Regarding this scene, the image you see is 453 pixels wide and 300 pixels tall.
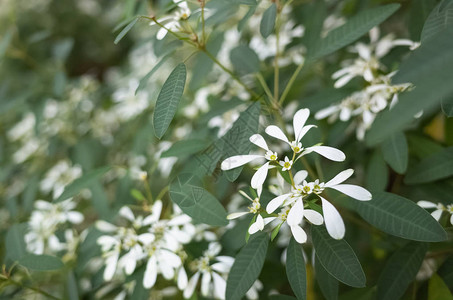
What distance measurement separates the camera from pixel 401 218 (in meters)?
0.63

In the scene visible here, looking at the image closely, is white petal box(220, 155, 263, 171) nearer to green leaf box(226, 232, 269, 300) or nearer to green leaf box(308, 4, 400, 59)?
green leaf box(226, 232, 269, 300)

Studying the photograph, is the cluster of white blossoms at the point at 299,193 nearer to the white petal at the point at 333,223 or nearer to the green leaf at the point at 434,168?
the white petal at the point at 333,223

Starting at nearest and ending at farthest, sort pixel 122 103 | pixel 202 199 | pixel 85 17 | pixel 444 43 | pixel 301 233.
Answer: pixel 444 43, pixel 301 233, pixel 202 199, pixel 122 103, pixel 85 17

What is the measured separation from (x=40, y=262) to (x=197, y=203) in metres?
0.42

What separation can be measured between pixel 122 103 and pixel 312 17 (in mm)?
865

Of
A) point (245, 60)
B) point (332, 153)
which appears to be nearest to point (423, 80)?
point (332, 153)

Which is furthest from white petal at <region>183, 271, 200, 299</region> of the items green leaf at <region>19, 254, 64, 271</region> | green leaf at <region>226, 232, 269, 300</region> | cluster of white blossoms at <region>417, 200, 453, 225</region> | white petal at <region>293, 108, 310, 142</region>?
cluster of white blossoms at <region>417, 200, 453, 225</region>

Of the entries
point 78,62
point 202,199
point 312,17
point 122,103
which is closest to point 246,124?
point 202,199

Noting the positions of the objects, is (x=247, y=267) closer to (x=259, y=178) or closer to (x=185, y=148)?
(x=259, y=178)

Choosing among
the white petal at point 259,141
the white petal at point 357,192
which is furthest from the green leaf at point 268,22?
the white petal at point 357,192

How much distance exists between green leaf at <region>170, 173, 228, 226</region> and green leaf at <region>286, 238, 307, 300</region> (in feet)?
0.43

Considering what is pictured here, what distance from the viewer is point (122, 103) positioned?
1580mm

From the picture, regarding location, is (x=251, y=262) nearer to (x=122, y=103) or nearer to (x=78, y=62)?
(x=122, y=103)

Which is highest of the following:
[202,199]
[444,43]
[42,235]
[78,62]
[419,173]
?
[444,43]
